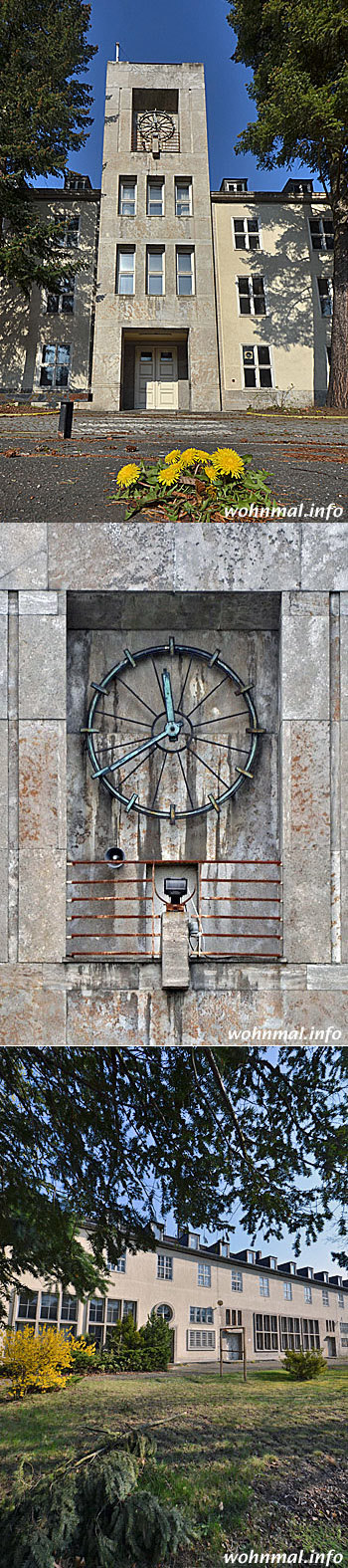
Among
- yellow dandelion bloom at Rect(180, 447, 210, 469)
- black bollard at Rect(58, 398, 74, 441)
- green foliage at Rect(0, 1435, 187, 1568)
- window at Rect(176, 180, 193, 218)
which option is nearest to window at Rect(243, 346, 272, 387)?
window at Rect(176, 180, 193, 218)

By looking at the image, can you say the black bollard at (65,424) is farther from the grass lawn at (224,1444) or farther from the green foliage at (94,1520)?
the green foliage at (94,1520)

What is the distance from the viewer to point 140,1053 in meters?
3.64

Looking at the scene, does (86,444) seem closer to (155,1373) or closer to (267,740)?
(267,740)

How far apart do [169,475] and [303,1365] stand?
22.6ft

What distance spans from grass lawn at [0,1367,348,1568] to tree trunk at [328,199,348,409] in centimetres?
1507

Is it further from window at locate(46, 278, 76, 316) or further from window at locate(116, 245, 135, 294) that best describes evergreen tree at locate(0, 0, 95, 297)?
window at locate(46, 278, 76, 316)

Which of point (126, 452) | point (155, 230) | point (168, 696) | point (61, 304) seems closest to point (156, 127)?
point (155, 230)

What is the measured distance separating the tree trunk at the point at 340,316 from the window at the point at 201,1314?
1497 cm

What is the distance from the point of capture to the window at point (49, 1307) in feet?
10.2

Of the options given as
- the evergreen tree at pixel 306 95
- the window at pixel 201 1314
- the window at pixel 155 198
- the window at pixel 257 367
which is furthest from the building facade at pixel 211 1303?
the window at pixel 257 367

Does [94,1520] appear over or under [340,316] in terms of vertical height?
under

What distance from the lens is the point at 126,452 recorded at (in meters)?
10.2

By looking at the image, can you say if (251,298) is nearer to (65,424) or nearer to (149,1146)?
(65,424)

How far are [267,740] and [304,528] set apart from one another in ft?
4.89
